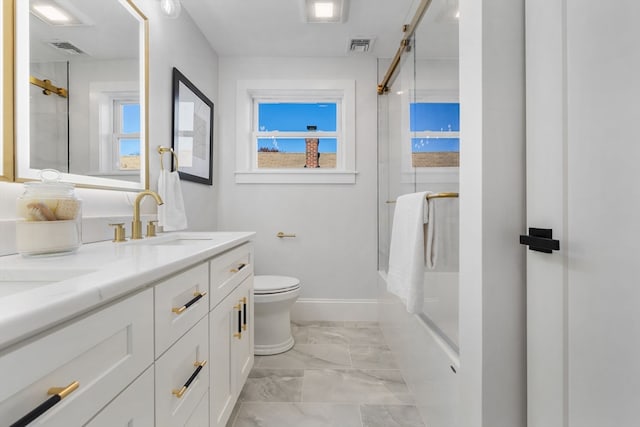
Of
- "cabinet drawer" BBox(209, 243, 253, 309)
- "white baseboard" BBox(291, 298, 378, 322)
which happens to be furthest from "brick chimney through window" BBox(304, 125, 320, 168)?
"cabinet drawer" BBox(209, 243, 253, 309)

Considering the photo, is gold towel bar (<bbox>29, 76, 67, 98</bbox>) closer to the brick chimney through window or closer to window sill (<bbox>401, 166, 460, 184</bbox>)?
window sill (<bbox>401, 166, 460, 184</bbox>)

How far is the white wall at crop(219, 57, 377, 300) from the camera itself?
9.00ft

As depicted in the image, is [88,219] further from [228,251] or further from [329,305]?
[329,305]

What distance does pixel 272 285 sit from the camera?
2.17 meters

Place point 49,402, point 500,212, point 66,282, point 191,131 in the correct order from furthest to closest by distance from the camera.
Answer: point 191,131 → point 500,212 → point 66,282 → point 49,402

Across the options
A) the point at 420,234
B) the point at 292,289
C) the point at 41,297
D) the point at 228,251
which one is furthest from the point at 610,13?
the point at 292,289

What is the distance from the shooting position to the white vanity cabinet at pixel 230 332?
45.9 inches

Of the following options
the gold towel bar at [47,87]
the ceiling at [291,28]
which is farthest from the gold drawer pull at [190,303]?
the ceiling at [291,28]

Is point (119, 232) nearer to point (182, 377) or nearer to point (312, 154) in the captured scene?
point (182, 377)

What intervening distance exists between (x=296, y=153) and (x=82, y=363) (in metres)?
2.49

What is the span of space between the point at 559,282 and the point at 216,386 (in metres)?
1.17

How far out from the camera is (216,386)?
1177 mm

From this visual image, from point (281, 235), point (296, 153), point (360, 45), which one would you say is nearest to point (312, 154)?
point (296, 153)

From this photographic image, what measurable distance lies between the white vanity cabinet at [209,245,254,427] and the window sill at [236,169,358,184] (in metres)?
1.14
